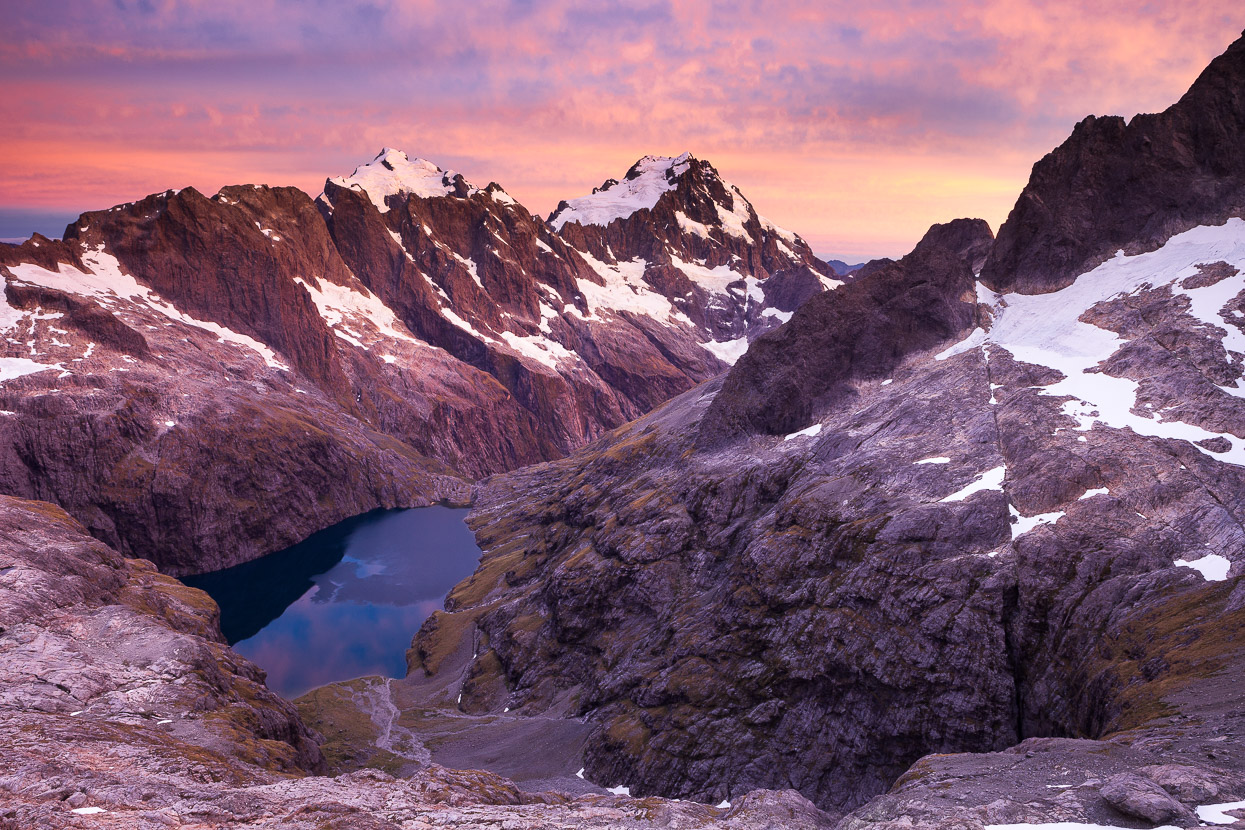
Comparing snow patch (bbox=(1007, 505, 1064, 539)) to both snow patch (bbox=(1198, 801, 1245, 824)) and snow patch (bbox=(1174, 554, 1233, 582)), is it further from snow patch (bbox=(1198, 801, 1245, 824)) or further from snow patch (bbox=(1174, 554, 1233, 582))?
snow patch (bbox=(1198, 801, 1245, 824))

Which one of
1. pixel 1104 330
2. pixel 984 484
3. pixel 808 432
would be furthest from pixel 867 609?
pixel 1104 330

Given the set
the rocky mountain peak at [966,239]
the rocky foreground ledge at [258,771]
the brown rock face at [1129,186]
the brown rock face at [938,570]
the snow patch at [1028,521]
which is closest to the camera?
the rocky foreground ledge at [258,771]

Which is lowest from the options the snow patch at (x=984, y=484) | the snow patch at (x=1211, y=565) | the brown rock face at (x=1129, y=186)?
the snow patch at (x=1211, y=565)

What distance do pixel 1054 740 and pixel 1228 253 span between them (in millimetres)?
74246

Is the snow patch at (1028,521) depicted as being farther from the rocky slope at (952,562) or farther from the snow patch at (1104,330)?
the snow patch at (1104,330)

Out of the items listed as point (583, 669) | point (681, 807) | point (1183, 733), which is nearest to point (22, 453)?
point (583, 669)

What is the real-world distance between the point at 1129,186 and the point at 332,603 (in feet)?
534

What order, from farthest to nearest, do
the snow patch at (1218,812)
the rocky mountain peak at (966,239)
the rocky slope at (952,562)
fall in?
1. the rocky mountain peak at (966,239)
2. the rocky slope at (952,562)
3. the snow patch at (1218,812)

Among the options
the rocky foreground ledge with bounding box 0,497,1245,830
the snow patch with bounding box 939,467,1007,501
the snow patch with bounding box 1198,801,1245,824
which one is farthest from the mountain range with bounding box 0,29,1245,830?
the snow patch with bounding box 939,467,1007,501

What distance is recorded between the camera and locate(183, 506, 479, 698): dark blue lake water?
5074 inches

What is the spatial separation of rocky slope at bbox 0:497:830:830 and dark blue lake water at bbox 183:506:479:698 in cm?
5197

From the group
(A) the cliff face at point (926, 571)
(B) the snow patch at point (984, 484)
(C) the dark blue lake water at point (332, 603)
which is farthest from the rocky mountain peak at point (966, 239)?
(C) the dark blue lake water at point (332, 603)

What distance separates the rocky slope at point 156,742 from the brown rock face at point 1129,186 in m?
90.8

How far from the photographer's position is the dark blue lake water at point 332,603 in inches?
5074
